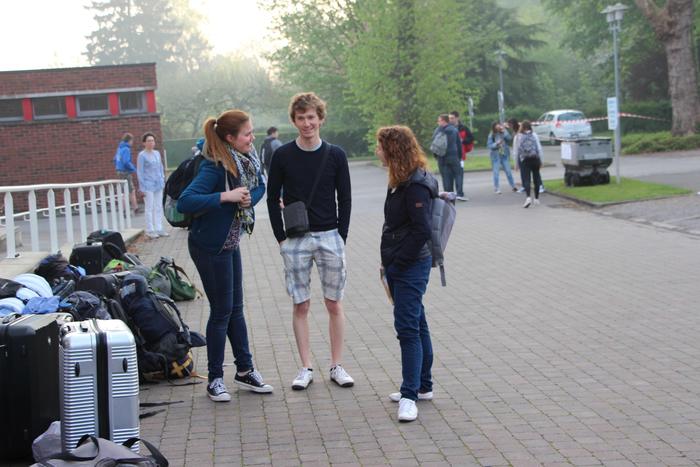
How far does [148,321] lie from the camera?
7336 millimetres

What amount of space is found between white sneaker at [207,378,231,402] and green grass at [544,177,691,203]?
15.2 meters

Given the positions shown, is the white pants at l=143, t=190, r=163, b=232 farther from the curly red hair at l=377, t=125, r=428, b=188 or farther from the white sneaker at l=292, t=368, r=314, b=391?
the curly red hair at l=377, t=125, r=428, b=188

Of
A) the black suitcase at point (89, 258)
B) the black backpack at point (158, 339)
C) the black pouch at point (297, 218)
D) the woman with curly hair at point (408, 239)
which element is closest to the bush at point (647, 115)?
the black suitcase at point (89, 258)

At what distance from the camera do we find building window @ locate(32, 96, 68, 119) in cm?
3087

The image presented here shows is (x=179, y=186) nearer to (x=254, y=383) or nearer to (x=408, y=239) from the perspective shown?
(x=254, y=383)

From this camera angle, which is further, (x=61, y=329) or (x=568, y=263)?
(x=568, y=263)

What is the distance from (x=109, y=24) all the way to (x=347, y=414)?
9510cm

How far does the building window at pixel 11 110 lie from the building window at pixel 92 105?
1.75 m

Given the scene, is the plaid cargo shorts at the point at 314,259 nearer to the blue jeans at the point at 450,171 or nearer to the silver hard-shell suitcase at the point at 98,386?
the silver hard-shell suitcase at the point at 98,386

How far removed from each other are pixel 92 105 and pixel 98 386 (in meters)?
27.0

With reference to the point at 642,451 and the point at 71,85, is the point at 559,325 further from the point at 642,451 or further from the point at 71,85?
the point at 71,85

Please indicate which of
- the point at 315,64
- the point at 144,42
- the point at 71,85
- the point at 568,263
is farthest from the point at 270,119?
the point at 568,263

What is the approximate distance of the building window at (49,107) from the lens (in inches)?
1215

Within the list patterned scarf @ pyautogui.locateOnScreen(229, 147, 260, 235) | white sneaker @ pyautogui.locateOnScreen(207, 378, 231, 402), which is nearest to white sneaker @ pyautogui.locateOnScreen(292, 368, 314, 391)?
white sneaker @ pyautogui.locateOnScreen(207, 378, 231, 402)
